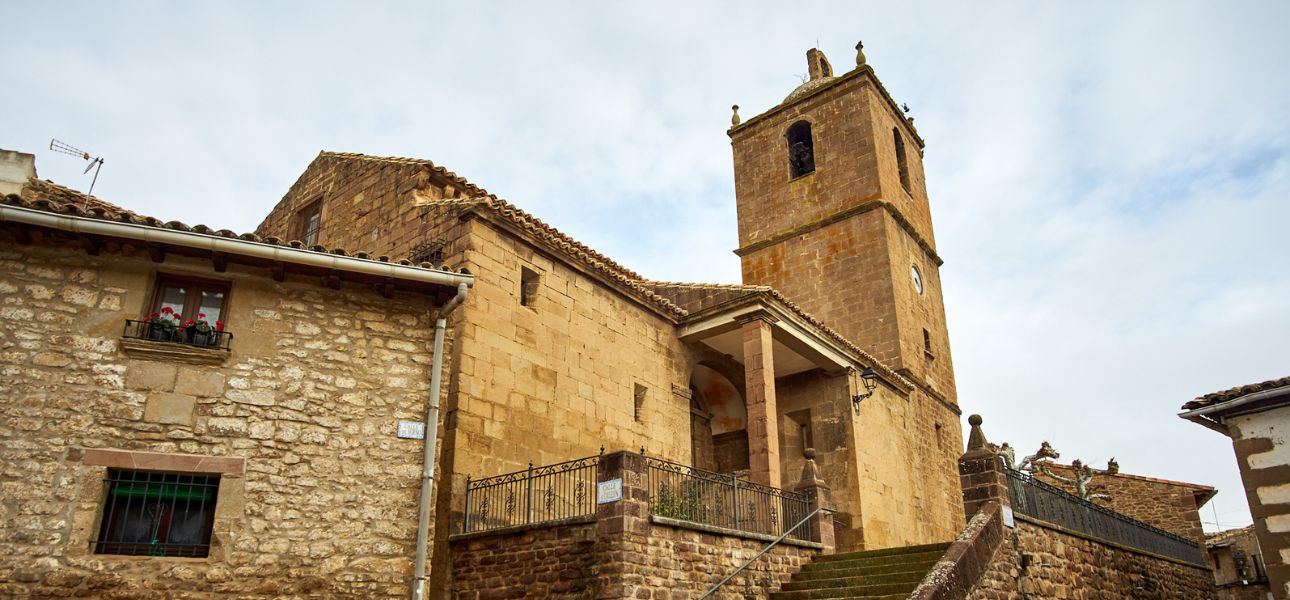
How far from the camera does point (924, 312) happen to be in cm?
2305

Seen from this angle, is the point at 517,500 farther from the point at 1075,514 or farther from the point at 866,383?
the point at 866,383

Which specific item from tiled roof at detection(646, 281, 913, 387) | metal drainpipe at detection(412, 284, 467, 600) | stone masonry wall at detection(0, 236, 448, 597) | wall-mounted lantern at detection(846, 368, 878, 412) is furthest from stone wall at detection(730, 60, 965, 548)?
stone masonry wall at detection(0, 236, 448, 597)

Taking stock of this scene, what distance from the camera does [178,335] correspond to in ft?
27.8

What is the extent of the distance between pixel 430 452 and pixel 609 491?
1.94 metres

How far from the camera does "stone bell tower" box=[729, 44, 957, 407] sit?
21.6 metres

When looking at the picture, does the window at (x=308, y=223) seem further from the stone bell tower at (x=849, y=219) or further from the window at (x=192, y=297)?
the stone bell tower at (x=849, y=219)

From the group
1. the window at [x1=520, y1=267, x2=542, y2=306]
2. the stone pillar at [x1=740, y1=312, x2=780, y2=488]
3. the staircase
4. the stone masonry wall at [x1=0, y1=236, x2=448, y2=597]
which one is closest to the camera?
the stone masonry wall at [x1=0, y1=236, x2=448, y2=597]

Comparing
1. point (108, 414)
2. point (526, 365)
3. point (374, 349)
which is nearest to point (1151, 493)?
point (526, 365)

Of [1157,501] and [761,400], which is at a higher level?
[761,400]

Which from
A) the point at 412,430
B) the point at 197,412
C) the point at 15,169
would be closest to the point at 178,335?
the point at 197,412

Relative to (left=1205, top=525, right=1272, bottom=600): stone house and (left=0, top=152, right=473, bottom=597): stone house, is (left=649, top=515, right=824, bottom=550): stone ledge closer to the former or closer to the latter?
(left=0, top=152, right=473, bottom=597): stone house

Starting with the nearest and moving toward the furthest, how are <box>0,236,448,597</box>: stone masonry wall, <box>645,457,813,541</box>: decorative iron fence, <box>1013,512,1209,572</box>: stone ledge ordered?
<box>0,236,448,597</box>: stone masonry wall
<box>645,457,813,541</box>: decorative iron fence
<box>1013,512,1209,572</box>: stone ledge

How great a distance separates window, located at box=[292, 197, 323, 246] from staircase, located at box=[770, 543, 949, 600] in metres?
10.4

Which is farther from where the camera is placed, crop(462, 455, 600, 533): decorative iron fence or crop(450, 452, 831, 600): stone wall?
crop(462, 455, 600, 533): decorative iron fence
